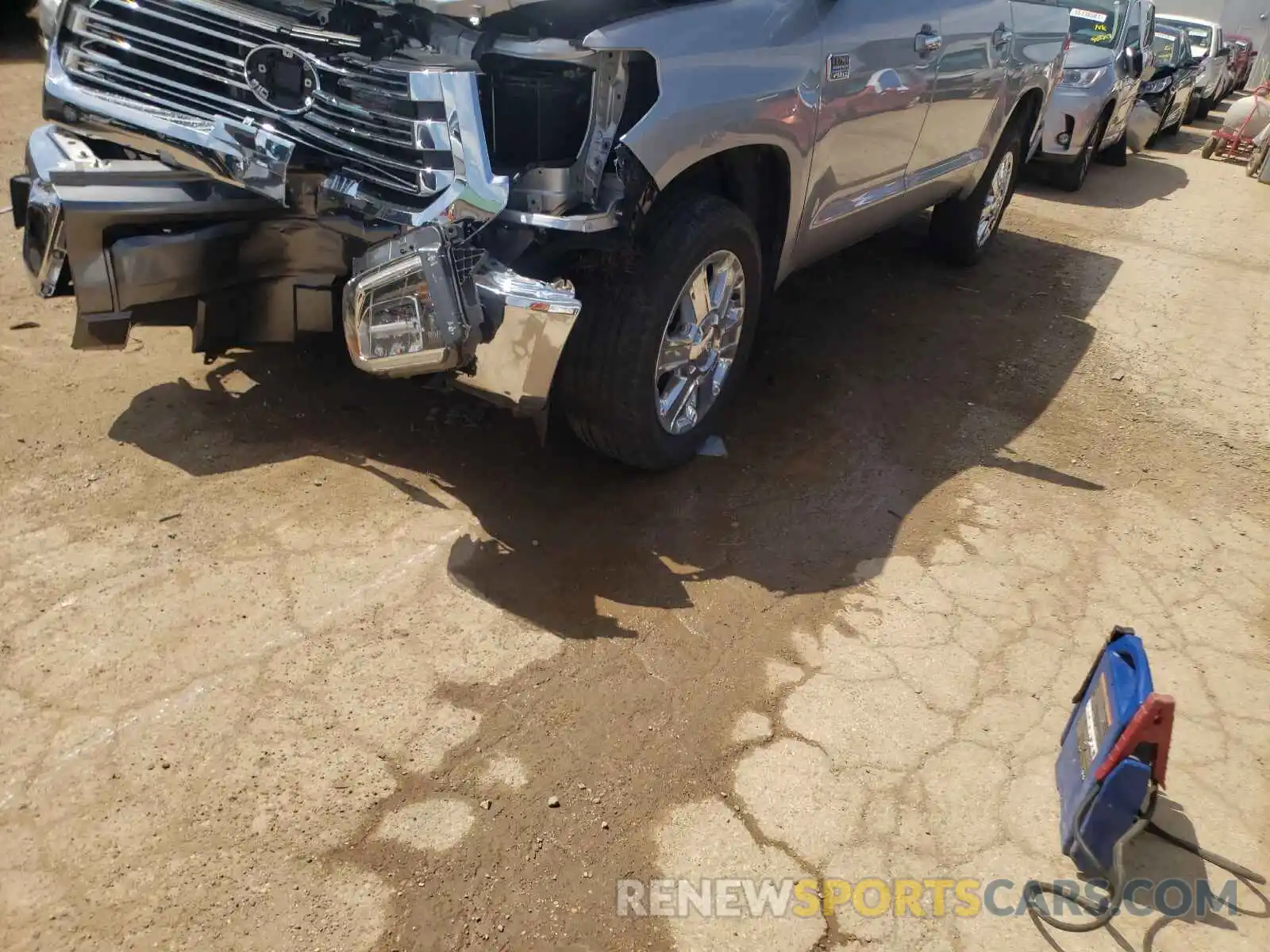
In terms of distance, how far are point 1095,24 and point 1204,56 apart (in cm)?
781

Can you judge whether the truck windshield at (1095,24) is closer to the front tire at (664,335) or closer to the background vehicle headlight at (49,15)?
the front tire at (664,335)

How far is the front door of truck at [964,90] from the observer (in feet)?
16.1

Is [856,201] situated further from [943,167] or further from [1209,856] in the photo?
[1209,856]

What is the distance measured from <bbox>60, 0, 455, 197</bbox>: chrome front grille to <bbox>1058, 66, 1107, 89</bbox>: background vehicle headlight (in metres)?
8.25

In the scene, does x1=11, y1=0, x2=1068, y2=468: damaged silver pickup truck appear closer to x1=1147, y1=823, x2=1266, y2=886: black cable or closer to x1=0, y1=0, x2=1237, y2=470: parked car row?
x1=0, y1=0, x2=1237, y2=470: parked car row

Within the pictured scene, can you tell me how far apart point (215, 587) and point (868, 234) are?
11.2 feet

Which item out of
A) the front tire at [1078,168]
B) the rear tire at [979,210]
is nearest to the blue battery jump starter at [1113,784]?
the rear tire at [979,210]

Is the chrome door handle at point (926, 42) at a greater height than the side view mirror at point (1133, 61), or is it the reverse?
the chrome door handle at point (926, 42)

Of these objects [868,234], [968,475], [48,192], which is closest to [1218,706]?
[968,475]

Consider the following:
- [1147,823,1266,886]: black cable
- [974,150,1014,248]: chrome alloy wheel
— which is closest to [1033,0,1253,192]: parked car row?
[974,150,1014,248]: chrome alloy wheel

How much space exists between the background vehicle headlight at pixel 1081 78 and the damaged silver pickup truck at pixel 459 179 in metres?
6.43

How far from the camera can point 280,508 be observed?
348 centimetres

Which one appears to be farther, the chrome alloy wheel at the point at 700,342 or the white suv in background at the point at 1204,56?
the white suv in background at the point at 1204,56

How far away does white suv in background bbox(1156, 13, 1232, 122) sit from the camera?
53.9ft
